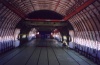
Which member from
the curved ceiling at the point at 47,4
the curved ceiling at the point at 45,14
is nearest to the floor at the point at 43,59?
the curved ceiling at the point at 47,4

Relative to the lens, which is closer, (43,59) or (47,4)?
(43,59)

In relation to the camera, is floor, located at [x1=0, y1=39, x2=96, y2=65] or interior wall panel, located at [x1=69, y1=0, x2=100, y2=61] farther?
floor, located at [x1=0, y1=39, x2=96, y2=65]

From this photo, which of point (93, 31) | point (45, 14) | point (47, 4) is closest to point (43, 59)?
point (93, 31)

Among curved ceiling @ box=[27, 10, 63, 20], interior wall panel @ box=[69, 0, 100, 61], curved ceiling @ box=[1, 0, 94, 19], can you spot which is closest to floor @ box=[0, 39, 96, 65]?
interior wall panel @ box=[69, 0, 100, 61]

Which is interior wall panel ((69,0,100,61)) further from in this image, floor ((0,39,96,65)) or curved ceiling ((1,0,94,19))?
curved ceiling ((1,0,94,19))

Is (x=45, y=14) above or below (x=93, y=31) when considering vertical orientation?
above

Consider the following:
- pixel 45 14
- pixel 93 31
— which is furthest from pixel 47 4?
pixel 93 31

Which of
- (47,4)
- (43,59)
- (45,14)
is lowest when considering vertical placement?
(43,59)

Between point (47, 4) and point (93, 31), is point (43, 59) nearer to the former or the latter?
point (93, 31)

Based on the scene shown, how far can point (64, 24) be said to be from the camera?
35375 mm

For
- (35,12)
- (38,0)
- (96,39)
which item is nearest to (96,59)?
(96,39)

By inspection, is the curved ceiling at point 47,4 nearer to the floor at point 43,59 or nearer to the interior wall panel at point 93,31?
the interior wall panel at point 93,31

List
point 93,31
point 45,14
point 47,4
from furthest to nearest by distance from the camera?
point 45,14
point 47,4
point 93,31

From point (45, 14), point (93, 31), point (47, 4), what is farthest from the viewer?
point (45, 14)
